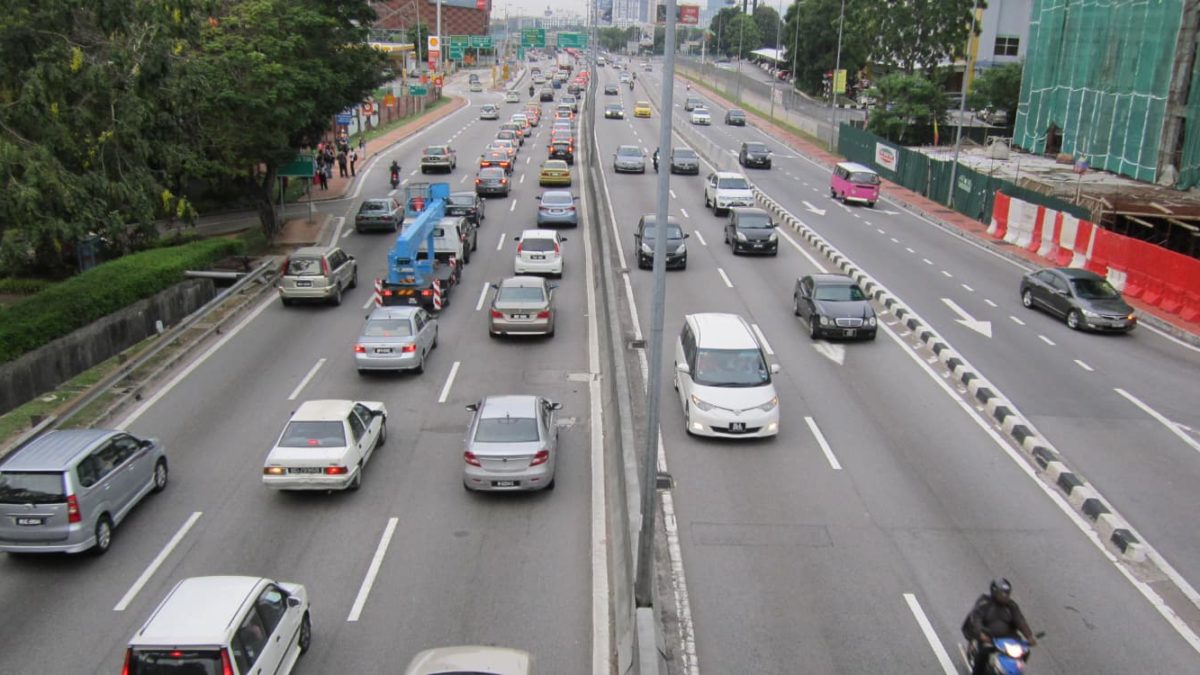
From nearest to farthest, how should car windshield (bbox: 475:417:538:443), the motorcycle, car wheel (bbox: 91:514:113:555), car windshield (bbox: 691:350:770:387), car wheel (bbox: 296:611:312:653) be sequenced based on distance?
the motorcycle, car wheel (bbox: 296:611:312:653), car wheel (bbox: 91:514:113:555), car windshield (bbox: 475:417:538:443), car windshield (bbox: 691:350:770:387)

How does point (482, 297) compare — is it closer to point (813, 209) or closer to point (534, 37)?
point (813, 209)

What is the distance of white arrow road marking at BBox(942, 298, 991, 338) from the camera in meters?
26.6

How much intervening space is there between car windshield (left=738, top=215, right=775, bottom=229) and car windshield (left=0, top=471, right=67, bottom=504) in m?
25.7

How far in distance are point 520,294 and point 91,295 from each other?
11.1 m

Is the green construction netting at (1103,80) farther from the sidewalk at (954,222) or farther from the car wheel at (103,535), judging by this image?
the car wheel at (103,535)

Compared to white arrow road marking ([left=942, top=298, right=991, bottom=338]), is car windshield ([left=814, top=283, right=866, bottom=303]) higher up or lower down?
higher up

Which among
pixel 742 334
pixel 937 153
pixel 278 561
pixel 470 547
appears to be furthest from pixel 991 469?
pixel 937 153

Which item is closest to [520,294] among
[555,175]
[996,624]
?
[996,624]

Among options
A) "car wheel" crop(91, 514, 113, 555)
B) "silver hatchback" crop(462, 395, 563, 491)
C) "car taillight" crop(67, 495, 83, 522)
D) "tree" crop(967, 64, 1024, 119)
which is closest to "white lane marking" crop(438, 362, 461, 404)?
"silver hatchback" crop(462, 395, 563, 491)

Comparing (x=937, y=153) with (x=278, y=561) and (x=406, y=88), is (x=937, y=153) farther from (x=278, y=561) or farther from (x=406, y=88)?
(x=278, y=561)

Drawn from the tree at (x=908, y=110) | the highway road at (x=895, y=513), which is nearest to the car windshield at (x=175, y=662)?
the highway road at (x=895, y=513)

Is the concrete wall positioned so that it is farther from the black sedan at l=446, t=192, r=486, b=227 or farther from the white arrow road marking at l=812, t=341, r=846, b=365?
the white arrow road marking at l=812, t=341, r=846, b=365

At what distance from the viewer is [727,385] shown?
749 inches

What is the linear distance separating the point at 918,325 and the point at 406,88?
2907 inches
